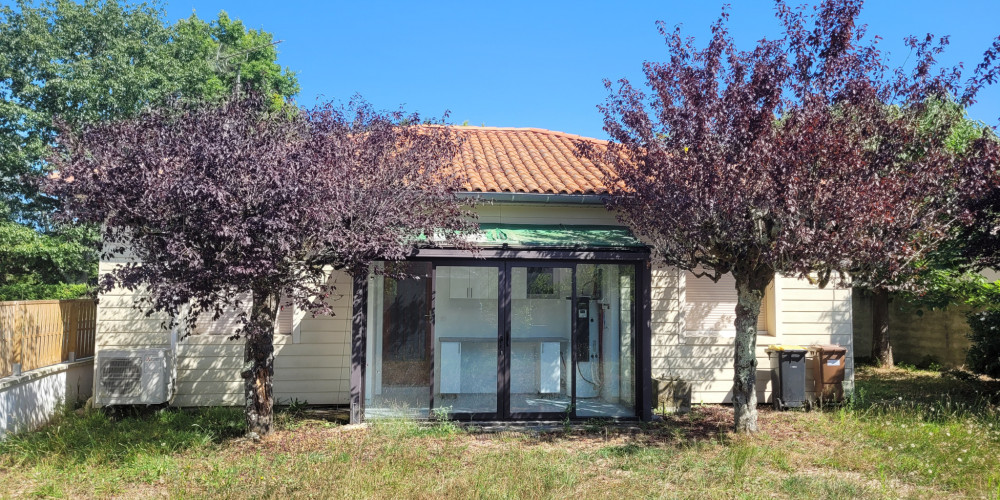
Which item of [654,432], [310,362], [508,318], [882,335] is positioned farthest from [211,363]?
[882,335]

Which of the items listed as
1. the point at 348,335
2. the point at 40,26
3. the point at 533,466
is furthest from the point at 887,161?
the point at 40,26

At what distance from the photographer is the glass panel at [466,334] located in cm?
905

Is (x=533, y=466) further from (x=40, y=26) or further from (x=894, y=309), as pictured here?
(x=40, y=26)

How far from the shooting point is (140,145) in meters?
6.50

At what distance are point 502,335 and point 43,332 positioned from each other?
6.41 meters

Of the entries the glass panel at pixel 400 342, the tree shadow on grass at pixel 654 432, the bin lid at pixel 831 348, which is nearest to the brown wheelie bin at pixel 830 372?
the bin lid at pixel 831 348

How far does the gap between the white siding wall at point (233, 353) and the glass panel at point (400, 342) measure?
3.51 feet

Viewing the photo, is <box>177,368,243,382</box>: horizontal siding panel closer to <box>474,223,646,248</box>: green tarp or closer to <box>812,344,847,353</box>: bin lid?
<box>474,223,646,248</box>: green tarp

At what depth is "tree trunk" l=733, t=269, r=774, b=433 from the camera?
7961 millimetres

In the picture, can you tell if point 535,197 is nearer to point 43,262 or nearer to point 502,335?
point 502,335

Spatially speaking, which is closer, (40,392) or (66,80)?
(40,392)

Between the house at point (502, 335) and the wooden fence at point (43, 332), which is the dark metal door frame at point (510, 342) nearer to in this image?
the house at point (502, 335)

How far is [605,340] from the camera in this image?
935cm

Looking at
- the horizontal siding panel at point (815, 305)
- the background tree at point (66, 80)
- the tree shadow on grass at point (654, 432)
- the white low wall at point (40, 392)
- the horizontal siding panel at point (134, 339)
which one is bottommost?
the tree shadow on grass at point (654, 432)
